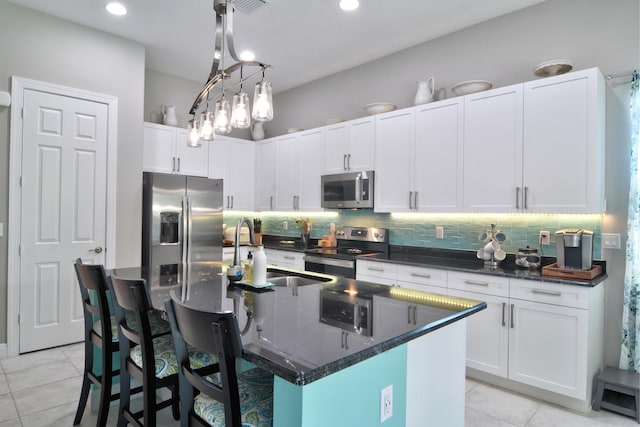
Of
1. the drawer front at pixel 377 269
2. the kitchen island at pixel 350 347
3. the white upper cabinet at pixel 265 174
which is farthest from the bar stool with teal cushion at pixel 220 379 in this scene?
the white upper cabinet at pixel 265 174

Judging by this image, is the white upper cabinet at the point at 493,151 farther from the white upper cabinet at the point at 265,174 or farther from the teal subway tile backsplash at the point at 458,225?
the white upper cabinet at the point at 265,174

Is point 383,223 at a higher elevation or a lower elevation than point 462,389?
higher

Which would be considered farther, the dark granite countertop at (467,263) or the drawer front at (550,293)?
the dark granite countertop at (467,263)

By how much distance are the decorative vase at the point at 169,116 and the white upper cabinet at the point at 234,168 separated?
21.1 inches

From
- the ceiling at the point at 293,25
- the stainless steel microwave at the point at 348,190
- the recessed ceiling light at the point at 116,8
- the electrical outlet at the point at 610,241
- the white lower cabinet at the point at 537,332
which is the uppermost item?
the ceiling at the point at 293,25

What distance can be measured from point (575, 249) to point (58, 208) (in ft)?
14.3

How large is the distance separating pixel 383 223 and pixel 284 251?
1.22 meters

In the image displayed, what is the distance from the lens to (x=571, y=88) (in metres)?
2.79

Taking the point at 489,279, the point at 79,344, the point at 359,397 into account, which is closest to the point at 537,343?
the point at 489,279

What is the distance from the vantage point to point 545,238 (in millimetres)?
3145

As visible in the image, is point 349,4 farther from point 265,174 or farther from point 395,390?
point 395,390

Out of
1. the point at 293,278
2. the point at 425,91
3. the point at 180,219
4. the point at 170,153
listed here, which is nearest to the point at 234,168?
the point at 170,153

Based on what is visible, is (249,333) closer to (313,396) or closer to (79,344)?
(313,396)

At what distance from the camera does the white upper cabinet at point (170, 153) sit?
4.46 metres
